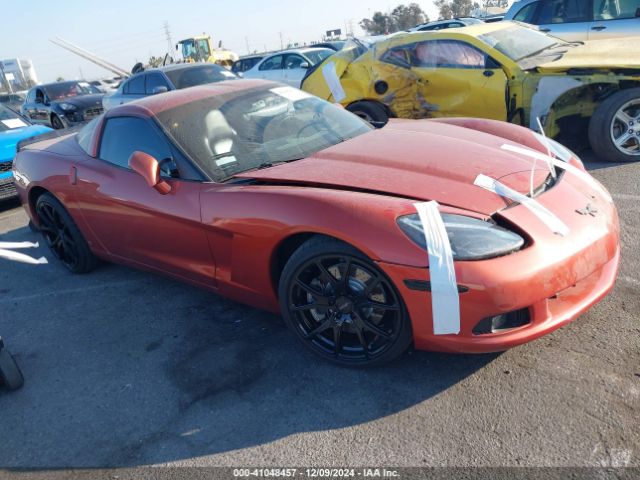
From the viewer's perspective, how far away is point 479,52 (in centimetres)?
587

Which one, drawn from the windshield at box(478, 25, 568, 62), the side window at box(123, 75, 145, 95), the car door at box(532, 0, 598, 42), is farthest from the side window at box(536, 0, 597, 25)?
the side window at box(123, 75, 145, 95)

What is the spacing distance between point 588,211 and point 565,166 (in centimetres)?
51

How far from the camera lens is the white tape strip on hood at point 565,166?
9.70ft

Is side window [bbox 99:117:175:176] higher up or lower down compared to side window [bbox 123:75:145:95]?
lower down

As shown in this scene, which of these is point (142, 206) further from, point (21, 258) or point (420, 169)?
point (21, 258)

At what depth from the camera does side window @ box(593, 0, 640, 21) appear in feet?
24.9

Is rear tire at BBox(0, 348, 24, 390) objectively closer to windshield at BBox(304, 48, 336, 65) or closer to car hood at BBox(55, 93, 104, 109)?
windshield at BBox(304, 48, 336, 65)

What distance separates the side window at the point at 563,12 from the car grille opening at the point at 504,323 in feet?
23.4

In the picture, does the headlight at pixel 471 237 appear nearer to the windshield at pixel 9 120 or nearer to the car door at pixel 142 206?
the car door at pixel 142 206

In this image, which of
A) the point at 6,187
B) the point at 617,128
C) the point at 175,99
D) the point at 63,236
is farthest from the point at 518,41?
the point at 6,187

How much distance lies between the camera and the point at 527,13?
332 inches

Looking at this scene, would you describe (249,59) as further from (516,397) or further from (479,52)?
(516,397)

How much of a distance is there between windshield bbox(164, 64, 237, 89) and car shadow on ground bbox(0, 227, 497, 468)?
6.68 meters

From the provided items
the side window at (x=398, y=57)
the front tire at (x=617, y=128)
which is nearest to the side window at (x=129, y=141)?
the side window at (x=398, y=57)
